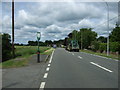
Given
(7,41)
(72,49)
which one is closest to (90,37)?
(72,49)

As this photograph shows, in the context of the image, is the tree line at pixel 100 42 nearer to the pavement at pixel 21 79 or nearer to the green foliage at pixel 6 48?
the green foliage at pixel 6 48

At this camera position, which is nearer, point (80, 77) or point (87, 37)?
point (80, 77)

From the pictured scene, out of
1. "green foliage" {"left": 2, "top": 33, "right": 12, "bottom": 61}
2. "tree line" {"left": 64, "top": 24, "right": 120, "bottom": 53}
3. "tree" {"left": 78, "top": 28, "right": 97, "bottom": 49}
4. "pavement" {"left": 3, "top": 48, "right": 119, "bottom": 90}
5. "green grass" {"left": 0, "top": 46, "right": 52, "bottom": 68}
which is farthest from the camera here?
"tree" {"left": 78, "top": 28, "right": 97, "bottom": 49}

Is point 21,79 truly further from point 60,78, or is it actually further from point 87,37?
point 87,37

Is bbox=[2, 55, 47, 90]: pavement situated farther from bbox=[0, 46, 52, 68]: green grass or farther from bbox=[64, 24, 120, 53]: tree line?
bbox=[64, 24, 120, 53]: tree line

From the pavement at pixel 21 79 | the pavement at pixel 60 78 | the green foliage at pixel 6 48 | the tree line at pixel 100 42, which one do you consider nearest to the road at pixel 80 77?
the pavement at pixel 60 78

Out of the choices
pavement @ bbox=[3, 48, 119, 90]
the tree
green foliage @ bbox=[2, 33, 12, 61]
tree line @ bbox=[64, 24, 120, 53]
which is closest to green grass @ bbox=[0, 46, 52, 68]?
green foliage @ bbox=[2, 33, 12, 61]

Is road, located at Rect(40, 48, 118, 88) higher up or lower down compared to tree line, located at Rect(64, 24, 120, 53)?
lower down

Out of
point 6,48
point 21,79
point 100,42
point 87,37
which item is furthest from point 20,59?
point 87,37

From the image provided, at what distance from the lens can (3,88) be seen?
21.5 ft

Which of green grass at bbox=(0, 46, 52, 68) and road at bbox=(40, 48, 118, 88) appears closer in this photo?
road at bbox=(40, 48, 118, 88)

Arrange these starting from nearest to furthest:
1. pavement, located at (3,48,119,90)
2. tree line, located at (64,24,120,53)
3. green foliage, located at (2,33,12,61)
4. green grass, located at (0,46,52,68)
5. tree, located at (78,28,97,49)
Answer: pavement, located at (3,48,119,90) < green grass, located at (0,46,52,68) < tree line, located at (64,24,120,53) < green foliage, located at (2,33,12,61) < tree, located at (78,28,97,49)

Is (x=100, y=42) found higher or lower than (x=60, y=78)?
higher

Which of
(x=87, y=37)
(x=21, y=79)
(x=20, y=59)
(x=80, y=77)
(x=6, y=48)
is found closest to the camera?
(x=21, y=79)
